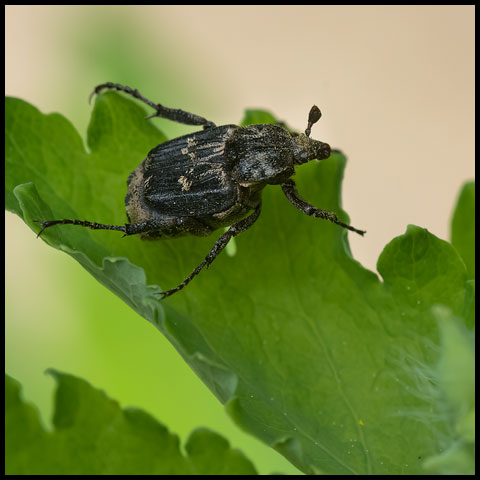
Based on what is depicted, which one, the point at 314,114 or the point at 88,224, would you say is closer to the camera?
the point at 88,224

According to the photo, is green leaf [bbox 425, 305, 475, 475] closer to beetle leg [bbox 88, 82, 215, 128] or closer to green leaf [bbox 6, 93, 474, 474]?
green leaf [bbox 6, 93, 474, 474]

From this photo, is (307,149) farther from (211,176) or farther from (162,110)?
(162,110)

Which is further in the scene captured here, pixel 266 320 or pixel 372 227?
pixel 372 227

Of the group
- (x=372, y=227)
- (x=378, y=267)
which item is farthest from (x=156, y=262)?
(x=372, y=227)

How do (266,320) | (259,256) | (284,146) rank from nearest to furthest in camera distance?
(266,320) < (259,256) < (284,146)

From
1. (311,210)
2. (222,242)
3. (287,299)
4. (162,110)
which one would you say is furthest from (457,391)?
(162,110)

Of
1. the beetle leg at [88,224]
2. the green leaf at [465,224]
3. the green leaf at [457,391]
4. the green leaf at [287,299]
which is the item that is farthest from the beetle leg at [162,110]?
the green leaf at [457,391]

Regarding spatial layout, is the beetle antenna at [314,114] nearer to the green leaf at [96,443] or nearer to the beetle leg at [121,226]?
the beetle leg at [121,226]

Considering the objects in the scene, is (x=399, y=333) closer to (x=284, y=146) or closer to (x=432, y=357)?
(x=432, y=357)

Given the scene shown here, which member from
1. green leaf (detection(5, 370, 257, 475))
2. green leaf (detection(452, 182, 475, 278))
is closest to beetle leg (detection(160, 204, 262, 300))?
→ green leaf (detection(5, 370, 257, 475))
